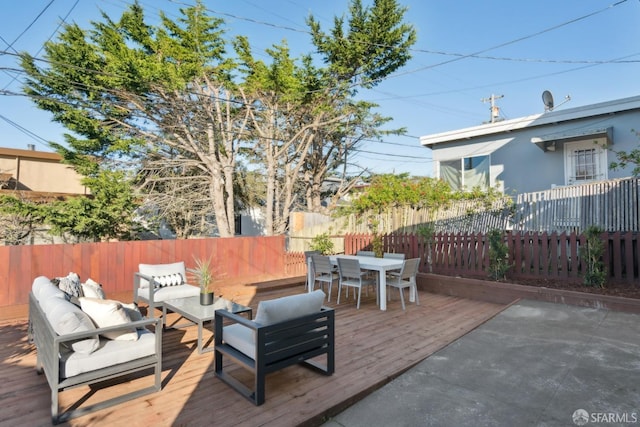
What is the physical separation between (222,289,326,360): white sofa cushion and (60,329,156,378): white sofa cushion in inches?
25.8

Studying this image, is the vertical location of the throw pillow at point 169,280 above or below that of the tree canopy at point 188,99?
below

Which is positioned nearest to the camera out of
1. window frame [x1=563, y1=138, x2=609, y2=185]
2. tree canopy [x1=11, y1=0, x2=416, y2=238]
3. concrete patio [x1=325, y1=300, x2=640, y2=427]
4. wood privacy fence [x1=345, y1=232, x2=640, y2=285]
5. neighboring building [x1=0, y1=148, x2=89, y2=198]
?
concrete patio [x1=325, y1=300, x2=640, y2=427]

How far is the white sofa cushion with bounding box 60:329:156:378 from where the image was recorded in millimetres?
2520

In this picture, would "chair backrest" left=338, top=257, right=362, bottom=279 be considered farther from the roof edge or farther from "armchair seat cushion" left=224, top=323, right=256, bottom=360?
the roof edge

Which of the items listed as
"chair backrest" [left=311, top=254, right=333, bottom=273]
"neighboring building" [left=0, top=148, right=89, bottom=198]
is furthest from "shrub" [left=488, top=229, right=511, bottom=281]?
"neighboring building" [left=0, top=148, right=89, bottom=198]

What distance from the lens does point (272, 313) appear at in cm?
278

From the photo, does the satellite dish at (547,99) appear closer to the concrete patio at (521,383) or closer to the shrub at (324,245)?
the shrub at (324,245)

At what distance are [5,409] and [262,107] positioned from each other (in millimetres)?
12929

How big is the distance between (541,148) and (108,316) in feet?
37.4

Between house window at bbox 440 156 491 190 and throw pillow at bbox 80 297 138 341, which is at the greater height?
house window at bbox 440 156 491 190

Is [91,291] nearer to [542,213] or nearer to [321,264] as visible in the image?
[321,264]

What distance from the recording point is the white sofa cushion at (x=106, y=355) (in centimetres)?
252

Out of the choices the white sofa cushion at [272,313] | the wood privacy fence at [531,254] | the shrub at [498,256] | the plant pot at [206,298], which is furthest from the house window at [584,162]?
the plant pot at [206,298]

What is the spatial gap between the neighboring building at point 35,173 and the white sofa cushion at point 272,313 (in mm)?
13021
